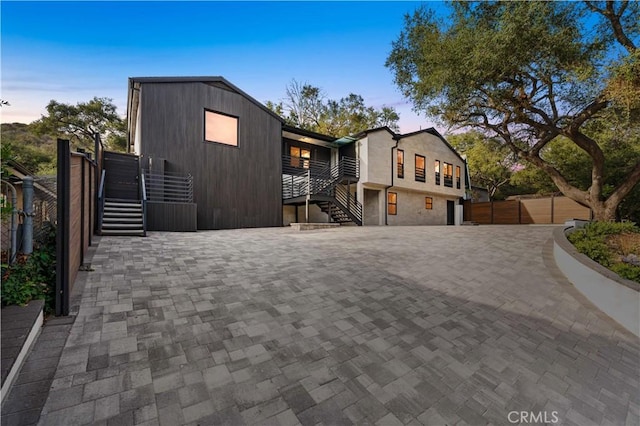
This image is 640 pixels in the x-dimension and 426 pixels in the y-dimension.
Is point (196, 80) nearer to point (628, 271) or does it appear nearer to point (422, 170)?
point (628, 271)

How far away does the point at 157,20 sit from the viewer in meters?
8.53

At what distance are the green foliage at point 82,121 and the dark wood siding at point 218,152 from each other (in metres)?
17.2

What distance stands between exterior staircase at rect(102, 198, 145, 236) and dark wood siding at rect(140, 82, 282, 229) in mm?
2607

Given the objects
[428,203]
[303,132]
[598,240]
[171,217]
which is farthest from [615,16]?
[171,217]

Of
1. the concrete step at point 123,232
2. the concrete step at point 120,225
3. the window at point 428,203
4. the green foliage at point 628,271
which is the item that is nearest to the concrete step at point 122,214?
the concrete step at point 120,225

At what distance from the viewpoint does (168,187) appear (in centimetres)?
1057

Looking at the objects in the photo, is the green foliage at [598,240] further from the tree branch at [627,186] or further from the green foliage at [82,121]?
the green foliage at [82,121]

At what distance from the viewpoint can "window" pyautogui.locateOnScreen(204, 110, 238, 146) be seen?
11.8 m

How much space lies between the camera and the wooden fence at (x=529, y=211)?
17.6m

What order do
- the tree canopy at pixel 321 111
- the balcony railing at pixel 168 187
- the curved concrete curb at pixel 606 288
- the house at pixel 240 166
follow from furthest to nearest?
the tree canopy at pixel 321 111
the house at pixel 240 166
the balcony railing at pixel 168 187
the curved concrete curb at pixel 606 288

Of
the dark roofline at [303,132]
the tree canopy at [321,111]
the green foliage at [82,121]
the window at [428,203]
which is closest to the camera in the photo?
the dark roofline at [303,132]

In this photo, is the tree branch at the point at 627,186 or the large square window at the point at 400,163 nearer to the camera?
the tree branch at the point at 627,186

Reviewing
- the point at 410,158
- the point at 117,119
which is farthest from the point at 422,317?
the point at 117,119

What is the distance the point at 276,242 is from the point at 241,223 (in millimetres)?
5262
